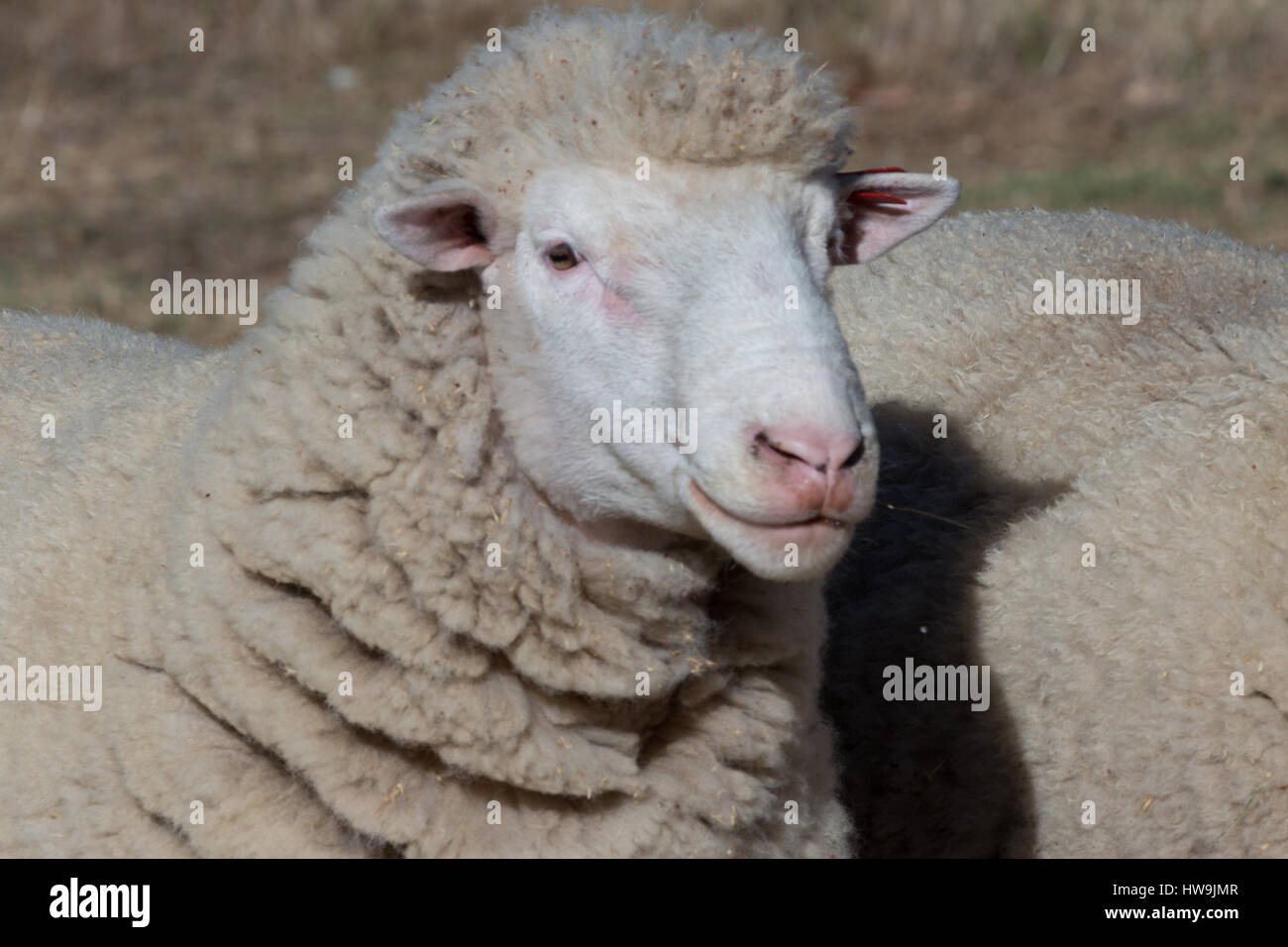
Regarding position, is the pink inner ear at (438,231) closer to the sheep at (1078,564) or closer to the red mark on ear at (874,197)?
the red mark on ear at (874,197)

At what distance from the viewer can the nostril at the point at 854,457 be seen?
2398 mm

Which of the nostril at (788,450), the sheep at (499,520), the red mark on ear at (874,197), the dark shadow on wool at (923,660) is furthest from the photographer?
the dark shadow on wool at (923,660)

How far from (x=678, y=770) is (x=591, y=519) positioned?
17.4 inches

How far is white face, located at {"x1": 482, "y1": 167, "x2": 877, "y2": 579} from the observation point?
7.89ft

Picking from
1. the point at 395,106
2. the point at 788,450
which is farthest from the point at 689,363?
the point at 395,106

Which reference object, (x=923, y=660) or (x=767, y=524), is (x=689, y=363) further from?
(x=923, y=660)

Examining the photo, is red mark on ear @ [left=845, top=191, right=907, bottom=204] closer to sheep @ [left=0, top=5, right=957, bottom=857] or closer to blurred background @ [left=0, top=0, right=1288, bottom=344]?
sheep @ [left=0, top=5, right=957, bottom=857]

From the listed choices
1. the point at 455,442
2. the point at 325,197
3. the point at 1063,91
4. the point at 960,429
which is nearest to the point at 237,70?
the point at 325,197

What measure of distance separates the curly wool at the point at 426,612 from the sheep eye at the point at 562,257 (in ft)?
0.46

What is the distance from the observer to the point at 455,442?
264cm

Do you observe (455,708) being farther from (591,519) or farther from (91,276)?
(91,276)

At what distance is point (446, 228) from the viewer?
8.71ft

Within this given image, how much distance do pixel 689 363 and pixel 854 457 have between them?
28cm

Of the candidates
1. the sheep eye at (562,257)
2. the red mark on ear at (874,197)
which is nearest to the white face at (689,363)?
the sheep eye at (562,257)
